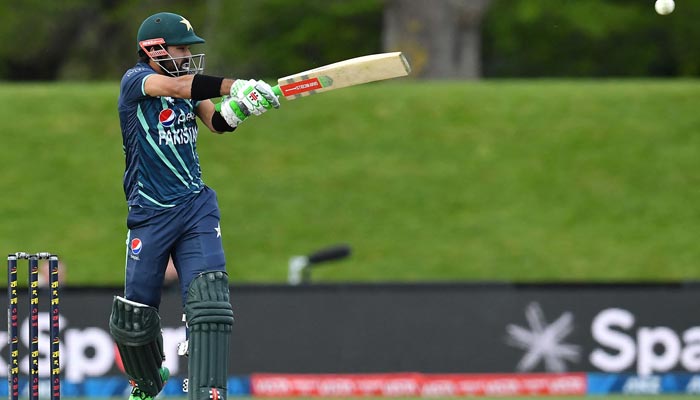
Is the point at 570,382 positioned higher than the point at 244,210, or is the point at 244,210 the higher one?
the point at 244,210

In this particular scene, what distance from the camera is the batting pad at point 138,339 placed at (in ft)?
21.2

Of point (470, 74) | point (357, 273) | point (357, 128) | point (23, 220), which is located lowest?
point (357, 273)

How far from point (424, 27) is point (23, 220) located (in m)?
8.27

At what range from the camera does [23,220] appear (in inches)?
641

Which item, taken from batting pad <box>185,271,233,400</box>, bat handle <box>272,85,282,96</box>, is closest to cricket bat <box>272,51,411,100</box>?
bat handle <box>272,85,282,96</box>

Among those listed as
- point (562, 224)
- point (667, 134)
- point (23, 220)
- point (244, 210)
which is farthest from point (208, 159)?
point (667, 134)

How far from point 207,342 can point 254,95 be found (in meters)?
Result: 1.20

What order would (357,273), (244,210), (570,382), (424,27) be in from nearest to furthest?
(570,382), (357,273), (244,210), (424,27)

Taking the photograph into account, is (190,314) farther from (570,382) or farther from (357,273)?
(357,273)

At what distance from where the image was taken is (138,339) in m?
6.50

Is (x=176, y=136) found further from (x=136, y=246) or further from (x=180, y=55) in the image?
(x=136, y=246)

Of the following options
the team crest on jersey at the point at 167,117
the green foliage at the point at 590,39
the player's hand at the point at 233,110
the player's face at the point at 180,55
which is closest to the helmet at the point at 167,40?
the player's face at the point at 180,55

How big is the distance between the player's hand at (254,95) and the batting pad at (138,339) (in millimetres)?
1224

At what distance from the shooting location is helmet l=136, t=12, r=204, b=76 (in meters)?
6.34
